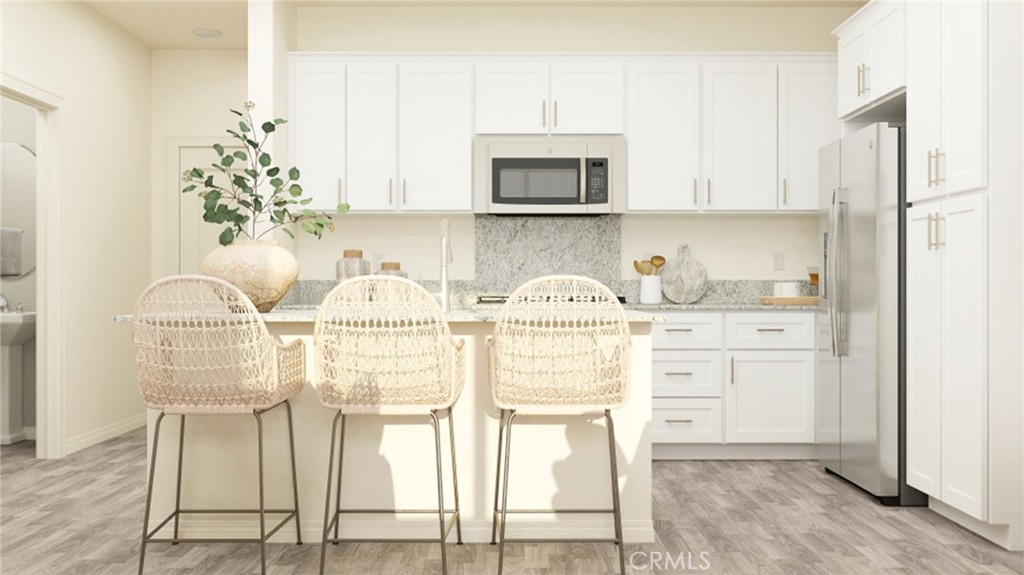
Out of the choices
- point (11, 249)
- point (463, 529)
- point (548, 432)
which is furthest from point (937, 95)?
point (11, 249)

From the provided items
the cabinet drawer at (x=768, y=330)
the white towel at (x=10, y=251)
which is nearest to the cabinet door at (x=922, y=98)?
the cabinet drawer at (x=768, y=330)

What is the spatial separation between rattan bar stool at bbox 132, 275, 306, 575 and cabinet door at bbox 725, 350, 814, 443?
2734 mm

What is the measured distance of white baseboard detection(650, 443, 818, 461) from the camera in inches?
176

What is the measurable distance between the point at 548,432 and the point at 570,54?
→ 260 centimetres

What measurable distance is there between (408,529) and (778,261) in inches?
122

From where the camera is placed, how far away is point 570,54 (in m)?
4.66

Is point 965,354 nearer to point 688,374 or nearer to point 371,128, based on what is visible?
point 688,374

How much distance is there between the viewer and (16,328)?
472cm

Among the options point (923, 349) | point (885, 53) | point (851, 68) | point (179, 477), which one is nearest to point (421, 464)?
point (179, 477)

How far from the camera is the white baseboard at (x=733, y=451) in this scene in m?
4.47

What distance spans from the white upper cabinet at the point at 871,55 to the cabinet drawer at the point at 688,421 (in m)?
1.74

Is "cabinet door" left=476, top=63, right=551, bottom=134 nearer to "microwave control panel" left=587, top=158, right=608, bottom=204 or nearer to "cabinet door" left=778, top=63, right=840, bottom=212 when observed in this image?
"microwave control panel" left=587, top=158, right=608, bottom=204

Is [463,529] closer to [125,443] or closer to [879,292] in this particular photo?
[879,292]

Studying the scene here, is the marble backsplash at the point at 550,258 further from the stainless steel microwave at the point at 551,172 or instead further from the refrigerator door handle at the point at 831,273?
the refrigerator door handle at the point at 831,273
